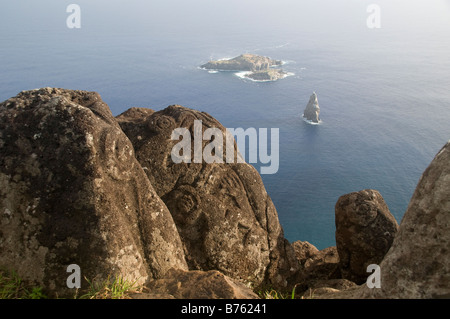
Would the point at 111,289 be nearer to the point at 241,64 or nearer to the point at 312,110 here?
the point at 312,110

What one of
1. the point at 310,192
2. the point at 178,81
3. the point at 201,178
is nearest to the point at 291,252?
the point at 201,178
